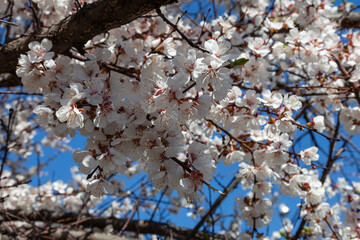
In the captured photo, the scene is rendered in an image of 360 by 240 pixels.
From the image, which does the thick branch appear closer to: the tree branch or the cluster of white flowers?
the cluster of white flowers

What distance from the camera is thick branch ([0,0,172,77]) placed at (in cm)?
141

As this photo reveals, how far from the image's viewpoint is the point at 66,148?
6.95m

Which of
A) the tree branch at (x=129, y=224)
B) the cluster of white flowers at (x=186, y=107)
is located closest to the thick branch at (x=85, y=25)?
the cluster of white flowers at (x=186, y=107)

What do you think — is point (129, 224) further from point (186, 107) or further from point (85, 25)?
point (186, 107)

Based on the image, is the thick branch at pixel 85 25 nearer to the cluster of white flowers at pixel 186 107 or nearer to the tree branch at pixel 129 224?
the cluster of white flowers at pixel 186 107

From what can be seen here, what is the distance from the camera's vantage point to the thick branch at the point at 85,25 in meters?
1.41

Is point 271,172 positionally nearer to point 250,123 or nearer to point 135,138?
point 250,123

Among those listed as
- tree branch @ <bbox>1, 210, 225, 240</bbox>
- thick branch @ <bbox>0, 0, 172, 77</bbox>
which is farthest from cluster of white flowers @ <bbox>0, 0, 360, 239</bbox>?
tree branch @ <bbox>1, 210, 225, 240</bbox>

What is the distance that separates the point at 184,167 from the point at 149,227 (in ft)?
8.15

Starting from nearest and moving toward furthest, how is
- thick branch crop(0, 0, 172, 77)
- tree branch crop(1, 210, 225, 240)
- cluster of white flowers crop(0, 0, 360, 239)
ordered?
cluster of white flowers crop(0, 0, 360, 239), thick branch crop(0, 0, 172, 77), tree branch crop(1, 210, 225, 240)

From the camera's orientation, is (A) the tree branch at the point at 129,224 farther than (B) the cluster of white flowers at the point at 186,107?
Yes

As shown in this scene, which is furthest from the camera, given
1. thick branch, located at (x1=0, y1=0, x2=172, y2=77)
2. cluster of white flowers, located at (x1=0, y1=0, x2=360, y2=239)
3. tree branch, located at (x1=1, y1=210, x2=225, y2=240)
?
tree branch, located at (x1=1, y1=210, x2=225, y2=240)

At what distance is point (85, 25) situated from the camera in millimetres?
1667

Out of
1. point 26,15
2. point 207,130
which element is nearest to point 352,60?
point 207,130
